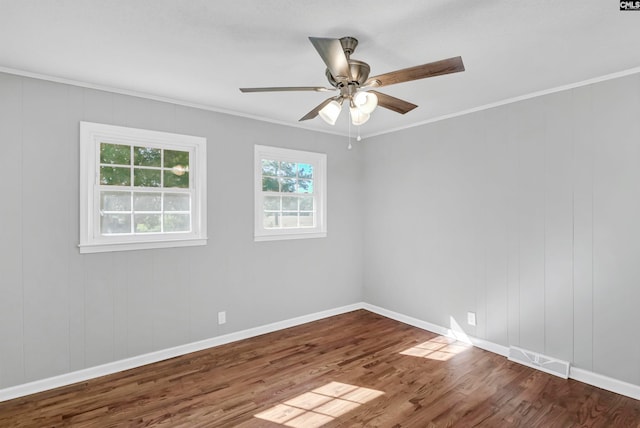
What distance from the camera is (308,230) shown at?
438 cm

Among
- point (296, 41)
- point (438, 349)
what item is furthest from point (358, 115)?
point (438, 349)

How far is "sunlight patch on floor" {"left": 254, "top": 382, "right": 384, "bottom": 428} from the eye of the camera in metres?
2.32

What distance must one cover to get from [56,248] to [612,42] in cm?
441

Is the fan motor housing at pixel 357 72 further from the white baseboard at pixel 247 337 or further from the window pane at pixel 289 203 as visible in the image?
the white baseboard at pixel 247 337

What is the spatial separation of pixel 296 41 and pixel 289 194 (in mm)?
2267

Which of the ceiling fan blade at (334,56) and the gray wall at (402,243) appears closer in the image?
the ceiling fan blade at (334,56)

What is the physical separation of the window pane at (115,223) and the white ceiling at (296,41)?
1167 mm

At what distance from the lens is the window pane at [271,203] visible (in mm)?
4070

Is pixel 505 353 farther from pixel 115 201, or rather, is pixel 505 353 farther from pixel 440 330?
pixel 115 201

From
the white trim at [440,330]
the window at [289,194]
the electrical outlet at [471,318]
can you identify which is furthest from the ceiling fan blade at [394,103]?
the white trim at [440,330]

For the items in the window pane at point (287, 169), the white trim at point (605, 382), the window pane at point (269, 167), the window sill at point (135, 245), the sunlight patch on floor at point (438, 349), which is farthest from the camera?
the window pane at point (287, 169)

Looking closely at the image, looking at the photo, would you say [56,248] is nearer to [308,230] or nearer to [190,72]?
[190,72]

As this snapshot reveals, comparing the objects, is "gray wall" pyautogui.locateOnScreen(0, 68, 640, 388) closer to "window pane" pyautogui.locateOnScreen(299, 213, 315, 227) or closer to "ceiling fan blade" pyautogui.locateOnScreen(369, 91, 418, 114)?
"window pane" pyautogui.locateOnScreen(299, 213, 315, 227)

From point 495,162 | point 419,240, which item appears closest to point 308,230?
point 419,240
